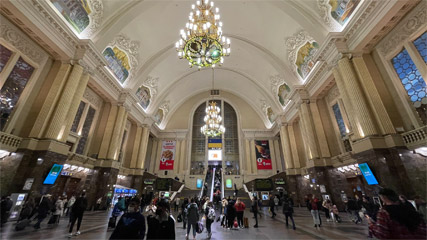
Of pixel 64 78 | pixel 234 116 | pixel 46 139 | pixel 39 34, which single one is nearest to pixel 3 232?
pixel 46 139

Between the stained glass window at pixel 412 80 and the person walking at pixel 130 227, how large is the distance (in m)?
9.72

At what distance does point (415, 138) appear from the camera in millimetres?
6004

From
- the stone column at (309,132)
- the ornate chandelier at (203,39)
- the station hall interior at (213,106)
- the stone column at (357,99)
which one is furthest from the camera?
the stone column at (309,132)

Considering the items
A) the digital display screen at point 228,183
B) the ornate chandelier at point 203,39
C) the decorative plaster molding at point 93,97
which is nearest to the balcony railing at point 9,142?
the decorative plaster molding at point 93,97

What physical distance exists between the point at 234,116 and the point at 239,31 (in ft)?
37.9

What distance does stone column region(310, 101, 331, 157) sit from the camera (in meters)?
10.4

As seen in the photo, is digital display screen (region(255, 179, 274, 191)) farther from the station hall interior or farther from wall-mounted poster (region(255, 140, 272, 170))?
wall-mounted poster (region(255, 140, 272, 170))

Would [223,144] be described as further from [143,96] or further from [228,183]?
[143,96]

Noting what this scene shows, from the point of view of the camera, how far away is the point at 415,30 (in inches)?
253

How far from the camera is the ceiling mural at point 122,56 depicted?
1109 centimetres

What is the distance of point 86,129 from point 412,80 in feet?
55.8

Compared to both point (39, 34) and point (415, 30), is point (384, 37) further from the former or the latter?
point (39, 34)

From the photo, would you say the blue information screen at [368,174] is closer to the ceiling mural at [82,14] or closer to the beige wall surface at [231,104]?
the ceiling mural at [82,14]

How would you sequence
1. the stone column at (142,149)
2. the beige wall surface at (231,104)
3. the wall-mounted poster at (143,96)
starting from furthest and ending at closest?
the beige wall surface at (231,104)
the wall-mounted poster at (143,96)
the stone column at (142,149)
